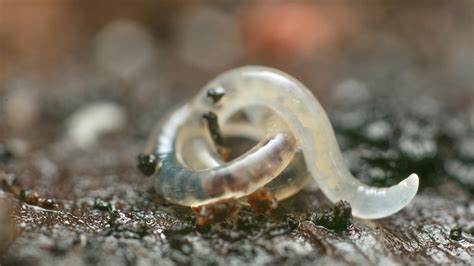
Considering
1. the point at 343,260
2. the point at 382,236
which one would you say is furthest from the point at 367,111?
the point at 343,260

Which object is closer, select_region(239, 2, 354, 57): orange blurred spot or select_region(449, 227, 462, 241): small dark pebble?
select_region(449, 227, 462, 241): small dark pebble

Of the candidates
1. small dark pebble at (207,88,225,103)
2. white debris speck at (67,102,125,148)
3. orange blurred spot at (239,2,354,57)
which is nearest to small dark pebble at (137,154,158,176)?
small dark pebble at (207,88,225,103)

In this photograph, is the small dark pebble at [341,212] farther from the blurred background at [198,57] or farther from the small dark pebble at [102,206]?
the blurred background at [198,57]

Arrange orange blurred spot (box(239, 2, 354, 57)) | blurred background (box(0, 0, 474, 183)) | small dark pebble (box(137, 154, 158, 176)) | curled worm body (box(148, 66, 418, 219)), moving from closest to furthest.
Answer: curled worm body (box(148, 66, 418, 219))
small dark pebble (box(137, 154, 158, 176))
blurred background (box(0, 0, 474, 183))
orange blurred spot (box(239, 2, 354, 57))

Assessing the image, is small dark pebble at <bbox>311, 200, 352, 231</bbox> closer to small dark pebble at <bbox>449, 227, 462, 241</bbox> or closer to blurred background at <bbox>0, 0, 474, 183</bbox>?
small dark pebble at <bbox>449, 227, 462, 241</bbox>

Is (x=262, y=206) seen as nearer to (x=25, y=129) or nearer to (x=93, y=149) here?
(x=93, y=149)
